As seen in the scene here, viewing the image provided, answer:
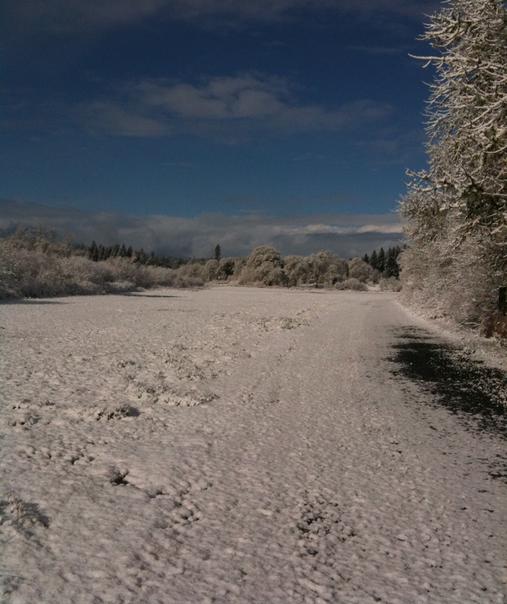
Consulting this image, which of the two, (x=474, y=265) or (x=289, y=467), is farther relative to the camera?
(x=474, y=265)

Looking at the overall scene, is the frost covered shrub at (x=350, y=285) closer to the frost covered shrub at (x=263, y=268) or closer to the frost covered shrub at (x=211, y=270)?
the frost covered shrub at (x=263, y=268)

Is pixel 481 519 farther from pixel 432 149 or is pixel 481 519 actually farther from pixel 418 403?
pixel 432 149

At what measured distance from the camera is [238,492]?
474 cm

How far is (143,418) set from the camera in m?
6.89

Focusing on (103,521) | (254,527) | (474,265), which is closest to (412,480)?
(254,527)

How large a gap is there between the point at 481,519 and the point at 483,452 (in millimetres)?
1955

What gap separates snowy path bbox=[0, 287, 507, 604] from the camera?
3.38m

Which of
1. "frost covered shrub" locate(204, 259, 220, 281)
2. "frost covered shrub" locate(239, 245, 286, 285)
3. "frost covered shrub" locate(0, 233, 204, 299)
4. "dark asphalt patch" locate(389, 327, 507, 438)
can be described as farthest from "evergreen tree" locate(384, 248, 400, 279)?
"dark asphalt patch" locate(389, 327, 507, 438)

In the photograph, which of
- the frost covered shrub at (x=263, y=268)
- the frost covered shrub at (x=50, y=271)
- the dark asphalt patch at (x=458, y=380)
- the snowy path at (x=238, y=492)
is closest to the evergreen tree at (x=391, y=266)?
the frost covered shrub at (x=263, y=268)

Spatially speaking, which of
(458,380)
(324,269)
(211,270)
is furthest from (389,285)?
(458,380)

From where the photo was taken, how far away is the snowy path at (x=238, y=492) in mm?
3379

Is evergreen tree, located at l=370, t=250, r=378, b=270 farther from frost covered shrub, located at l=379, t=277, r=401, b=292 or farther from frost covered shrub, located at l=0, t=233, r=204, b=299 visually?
frost covered shrub, located at l=0, t=233, r=204, b=299

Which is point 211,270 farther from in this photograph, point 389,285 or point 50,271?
point 50,271

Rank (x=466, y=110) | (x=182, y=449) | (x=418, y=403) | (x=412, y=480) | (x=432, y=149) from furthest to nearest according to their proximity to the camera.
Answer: (x=432, y=149) → (x=466, y=110) → (x=418, y=403) → (x=182, y=449) → (x=412, y=480)
